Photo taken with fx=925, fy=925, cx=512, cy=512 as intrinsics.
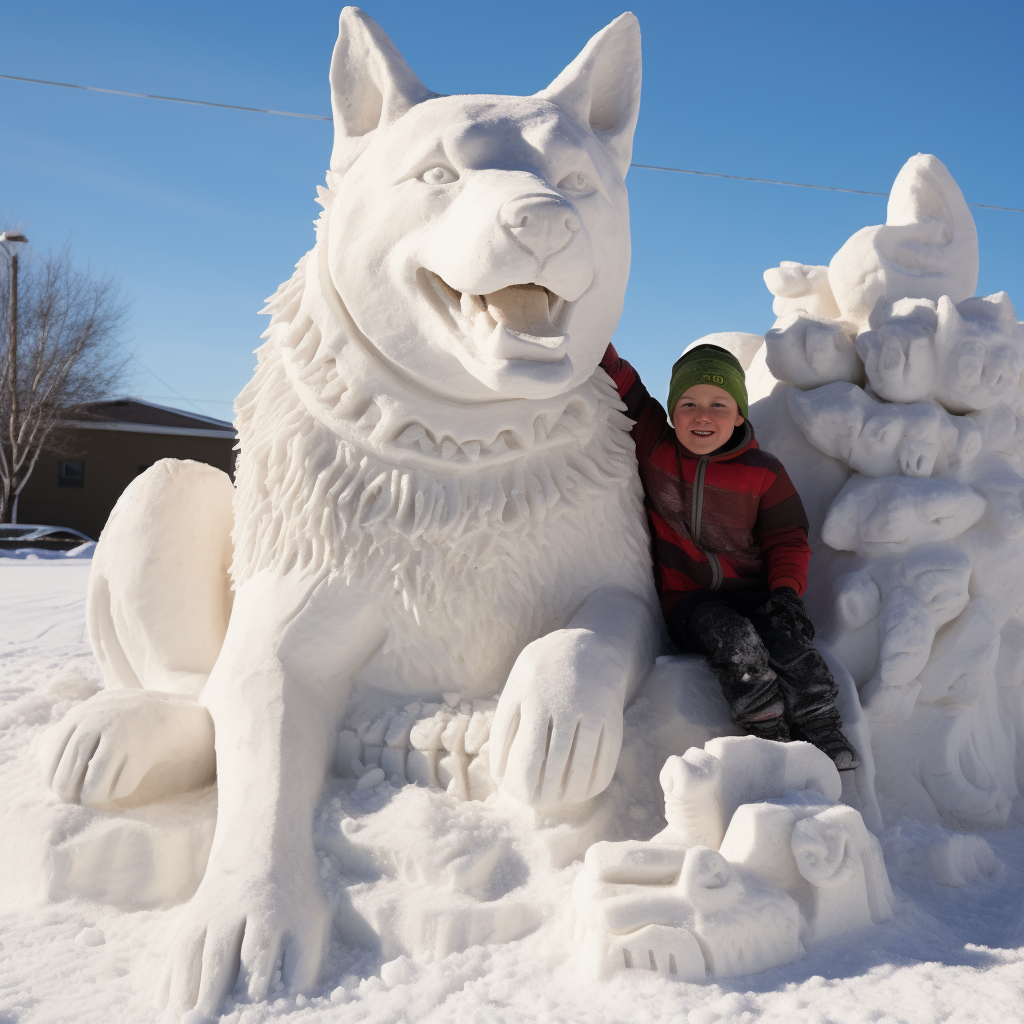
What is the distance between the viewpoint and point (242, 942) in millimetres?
1454

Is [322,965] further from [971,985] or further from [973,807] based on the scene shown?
[973,807]

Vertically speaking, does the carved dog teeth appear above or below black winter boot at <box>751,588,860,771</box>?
above

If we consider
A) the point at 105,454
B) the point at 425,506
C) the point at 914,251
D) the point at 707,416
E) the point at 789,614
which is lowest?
the point at 105,454

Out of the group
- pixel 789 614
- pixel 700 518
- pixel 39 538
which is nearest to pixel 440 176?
pixel 700 518

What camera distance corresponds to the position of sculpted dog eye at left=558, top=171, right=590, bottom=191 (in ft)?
6.20

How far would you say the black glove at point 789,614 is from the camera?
2.05 metres

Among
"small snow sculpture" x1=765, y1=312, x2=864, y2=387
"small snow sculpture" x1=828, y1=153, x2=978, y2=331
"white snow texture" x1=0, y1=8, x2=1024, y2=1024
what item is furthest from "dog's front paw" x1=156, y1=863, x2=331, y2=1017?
"small snow sculpture" x1=828, y1=153, x2=978, y2=331

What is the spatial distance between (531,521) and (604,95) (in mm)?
1006

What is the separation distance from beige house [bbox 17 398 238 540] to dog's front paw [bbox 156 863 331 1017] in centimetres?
1504

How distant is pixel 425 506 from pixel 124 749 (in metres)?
0.77

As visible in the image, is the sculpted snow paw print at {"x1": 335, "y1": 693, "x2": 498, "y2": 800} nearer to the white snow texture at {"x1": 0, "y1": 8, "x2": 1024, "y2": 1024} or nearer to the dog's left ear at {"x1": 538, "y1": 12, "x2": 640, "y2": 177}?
the white snow texture at {"x1": 0, "y1": 8, "x2": 1024, "y2": 1024}

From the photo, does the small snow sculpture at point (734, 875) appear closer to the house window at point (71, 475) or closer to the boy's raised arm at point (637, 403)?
the boy's raised arm at point (637, 403)

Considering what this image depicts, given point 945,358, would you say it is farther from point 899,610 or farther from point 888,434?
point 899,610

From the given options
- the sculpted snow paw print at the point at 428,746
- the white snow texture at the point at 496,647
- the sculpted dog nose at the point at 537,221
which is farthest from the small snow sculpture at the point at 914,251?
the sculpted snow paw print at the point at 428,746
